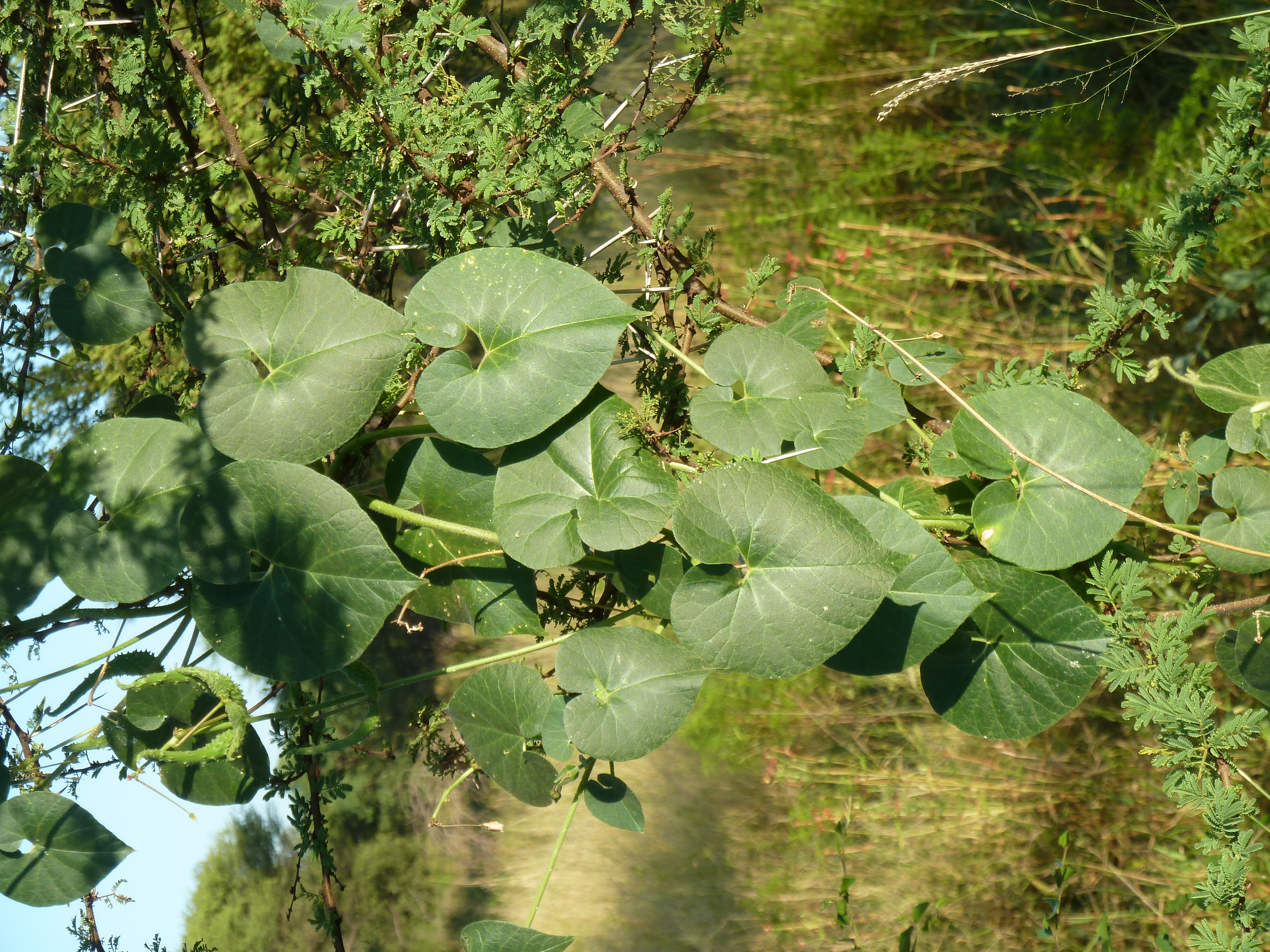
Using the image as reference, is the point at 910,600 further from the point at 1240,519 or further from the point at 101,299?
the point at 101,299

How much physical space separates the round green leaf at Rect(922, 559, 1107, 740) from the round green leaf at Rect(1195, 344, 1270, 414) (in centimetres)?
22

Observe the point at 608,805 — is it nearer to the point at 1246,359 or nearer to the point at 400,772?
the point at 1246,359

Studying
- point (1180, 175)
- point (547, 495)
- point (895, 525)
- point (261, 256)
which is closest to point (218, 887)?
point (261, 256)

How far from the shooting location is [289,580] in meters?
0.64

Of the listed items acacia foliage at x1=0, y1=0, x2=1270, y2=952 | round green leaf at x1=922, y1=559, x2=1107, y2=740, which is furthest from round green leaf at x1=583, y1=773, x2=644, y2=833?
round green leaf at x1=922, y1=559, x2=1107, y2=740

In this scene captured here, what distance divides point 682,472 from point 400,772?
1.94 meters

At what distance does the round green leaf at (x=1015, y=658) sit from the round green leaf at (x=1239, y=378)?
215 mm

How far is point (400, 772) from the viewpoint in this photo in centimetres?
233

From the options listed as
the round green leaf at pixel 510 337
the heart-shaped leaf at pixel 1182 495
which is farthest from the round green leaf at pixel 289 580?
the heart-shaped leaf at pixel 1182 495

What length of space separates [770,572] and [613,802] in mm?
271

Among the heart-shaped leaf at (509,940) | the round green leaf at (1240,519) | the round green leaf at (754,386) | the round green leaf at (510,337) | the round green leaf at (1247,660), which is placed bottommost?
the heart-shaped leaf at (509,940)

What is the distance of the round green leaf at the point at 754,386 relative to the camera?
679 mm

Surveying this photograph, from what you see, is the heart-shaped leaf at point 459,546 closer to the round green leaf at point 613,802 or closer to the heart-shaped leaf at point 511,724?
the heart-shaped leaf at point 511,724

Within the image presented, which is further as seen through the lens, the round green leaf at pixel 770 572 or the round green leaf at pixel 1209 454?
the round green leaf at pixel 1209 454
